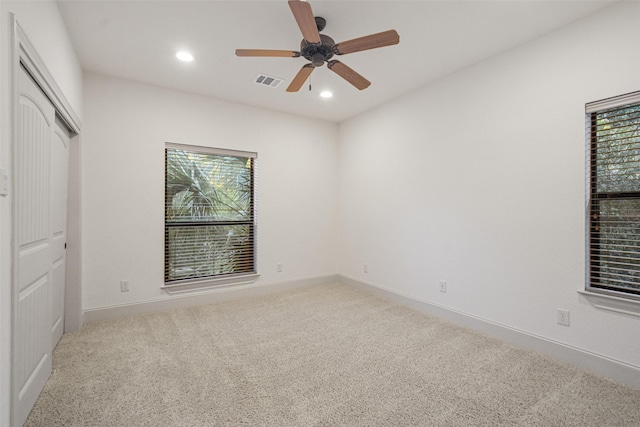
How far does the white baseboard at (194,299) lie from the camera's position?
3.26m

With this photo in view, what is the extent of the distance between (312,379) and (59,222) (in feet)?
8.61

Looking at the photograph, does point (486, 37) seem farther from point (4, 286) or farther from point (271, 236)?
point (4, 286)

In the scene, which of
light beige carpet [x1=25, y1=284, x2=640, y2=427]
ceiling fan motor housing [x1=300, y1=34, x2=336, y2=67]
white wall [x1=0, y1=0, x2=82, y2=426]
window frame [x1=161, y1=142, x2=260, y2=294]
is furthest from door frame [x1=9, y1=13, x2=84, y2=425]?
ceiling fan motor housing [x1=300, y1=34, x2=336, y2=67]

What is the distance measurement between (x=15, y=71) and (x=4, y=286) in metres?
1.04

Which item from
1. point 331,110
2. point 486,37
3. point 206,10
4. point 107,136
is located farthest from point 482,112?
point 107,136

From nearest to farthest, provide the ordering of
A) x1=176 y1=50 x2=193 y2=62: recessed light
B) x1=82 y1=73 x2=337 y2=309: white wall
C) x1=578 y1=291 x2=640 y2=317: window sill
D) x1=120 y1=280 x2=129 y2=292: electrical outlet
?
1. x1=578 y1=291 x2=640 y2=317: window sill
2. x1=176 y1=50 x2=193 y2=62: recessed light
3. x1=82 y1=73 x2=337 y2=309: white wall
4. x1=120 y1=280 x2=129 y2=292: electrical outlet

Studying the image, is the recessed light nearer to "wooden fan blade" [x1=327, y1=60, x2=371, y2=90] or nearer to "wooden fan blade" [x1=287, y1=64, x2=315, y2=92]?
"wooden fan blade" [x1=287, y1=64, x2=315, y2=92]

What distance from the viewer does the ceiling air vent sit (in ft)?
10.9

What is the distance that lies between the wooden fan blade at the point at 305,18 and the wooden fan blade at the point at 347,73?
30cm

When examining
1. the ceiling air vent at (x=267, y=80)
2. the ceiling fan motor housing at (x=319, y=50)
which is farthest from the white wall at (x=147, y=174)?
the ceiling fan motor housing at (x=319, y=50)

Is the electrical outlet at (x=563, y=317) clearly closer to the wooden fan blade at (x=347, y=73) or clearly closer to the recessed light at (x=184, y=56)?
the wooden fan blade at (x=347, y=73)

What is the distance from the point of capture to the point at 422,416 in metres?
1.74

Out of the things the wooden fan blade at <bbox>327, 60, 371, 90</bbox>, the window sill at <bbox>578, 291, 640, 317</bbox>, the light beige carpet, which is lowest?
the light beige carpet

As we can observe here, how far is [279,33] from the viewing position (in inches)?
97.7
